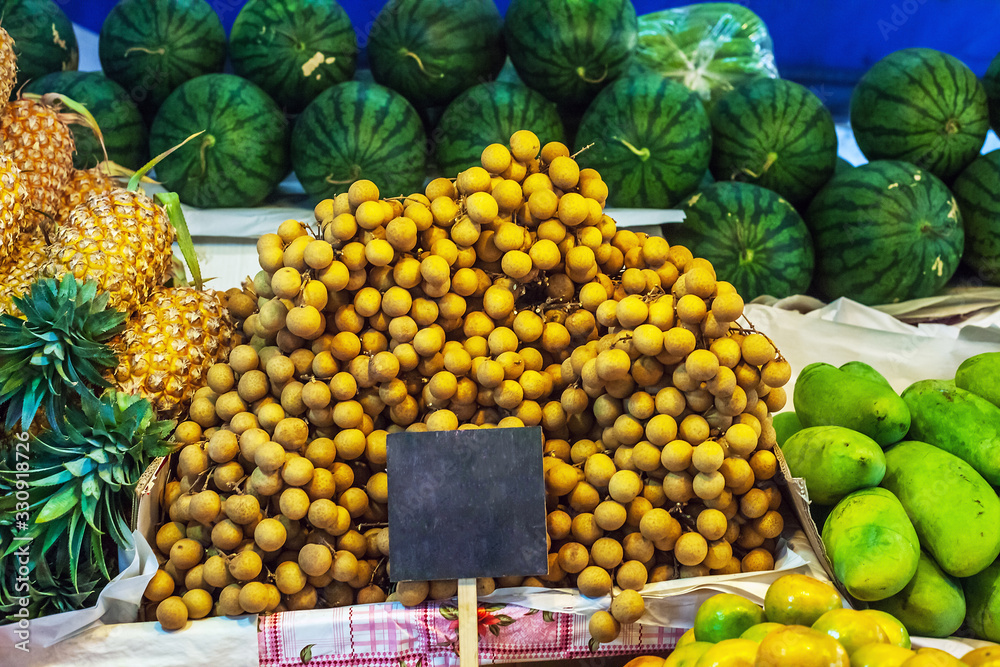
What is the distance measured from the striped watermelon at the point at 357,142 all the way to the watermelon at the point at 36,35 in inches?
43.1

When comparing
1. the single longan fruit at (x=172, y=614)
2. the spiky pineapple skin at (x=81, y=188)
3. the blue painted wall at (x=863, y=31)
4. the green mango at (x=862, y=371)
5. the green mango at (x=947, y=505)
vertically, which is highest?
the blue painted wall at (x=863, y=31)

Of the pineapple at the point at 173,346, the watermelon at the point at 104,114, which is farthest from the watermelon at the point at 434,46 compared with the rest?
the pineapple at the point at 173,346

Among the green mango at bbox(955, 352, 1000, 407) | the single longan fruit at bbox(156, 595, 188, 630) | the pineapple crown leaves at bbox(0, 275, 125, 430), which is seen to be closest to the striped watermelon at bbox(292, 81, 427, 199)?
the pineapple crown leaves at bbox(0, 275, 125, 430)

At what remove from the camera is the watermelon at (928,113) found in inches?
117

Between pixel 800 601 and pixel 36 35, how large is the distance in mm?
3226

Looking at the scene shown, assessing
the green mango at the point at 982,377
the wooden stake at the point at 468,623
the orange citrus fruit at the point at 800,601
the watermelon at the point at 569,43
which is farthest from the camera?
the watermelon at the point at 569,43

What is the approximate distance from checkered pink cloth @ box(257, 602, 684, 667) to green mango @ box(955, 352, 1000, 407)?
89 centimetres

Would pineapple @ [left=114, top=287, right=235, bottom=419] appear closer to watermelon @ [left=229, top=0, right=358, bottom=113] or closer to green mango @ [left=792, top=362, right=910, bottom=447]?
green mango @ [left=792, top=362, right=910, bottom=447]

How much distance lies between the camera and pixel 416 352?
1473 millimetres

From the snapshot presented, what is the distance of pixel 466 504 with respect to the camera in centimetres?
131

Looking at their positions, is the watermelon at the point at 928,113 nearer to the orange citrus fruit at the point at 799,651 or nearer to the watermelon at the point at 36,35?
the orange citrus fruit at the point at 799,651

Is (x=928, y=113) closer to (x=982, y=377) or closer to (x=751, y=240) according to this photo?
(x=751, y=240)

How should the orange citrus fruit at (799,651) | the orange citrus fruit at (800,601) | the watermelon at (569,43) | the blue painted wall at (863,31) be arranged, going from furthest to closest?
the blue painted wall at (863,31)
the watermelon at (569,43)
the orange citrus fruit at (800,601)
the orange citrus fruit at (799,651)
